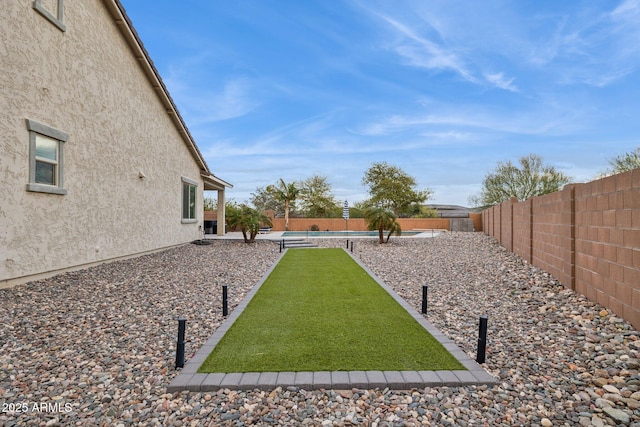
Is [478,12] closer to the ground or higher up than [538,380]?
higher up

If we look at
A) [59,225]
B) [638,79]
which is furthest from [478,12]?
[59,225]

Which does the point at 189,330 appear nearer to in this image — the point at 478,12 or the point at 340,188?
the point at 478,12

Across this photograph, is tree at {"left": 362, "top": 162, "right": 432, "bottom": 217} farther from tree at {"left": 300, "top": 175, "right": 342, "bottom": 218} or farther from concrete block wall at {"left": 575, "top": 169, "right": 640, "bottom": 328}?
concrete block wall at {"left": 575, "top": 169, "right": 640, "bottom": 328}

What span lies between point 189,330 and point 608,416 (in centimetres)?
458

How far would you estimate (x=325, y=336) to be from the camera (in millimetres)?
4363

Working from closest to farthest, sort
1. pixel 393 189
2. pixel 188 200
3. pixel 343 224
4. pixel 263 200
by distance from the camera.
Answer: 1. pixel 188 200
2. pixel 343 224
3. pixel 393 189
4. pixel 263 200

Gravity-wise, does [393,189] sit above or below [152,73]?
below

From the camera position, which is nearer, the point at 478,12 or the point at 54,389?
the point at 54,389

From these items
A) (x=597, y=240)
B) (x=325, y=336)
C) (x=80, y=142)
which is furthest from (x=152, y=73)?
(x=597, y=240)

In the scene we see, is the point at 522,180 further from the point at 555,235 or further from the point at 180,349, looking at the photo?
the point at 180,349

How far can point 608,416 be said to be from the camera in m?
2.66

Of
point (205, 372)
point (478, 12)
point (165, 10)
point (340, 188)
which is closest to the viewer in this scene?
point (205, 372)

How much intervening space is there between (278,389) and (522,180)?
1184 inches

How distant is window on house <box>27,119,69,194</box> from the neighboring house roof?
4.42 m
